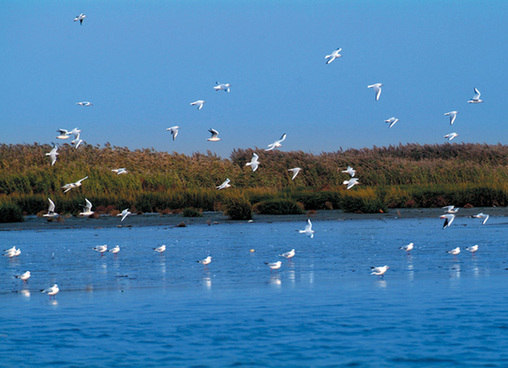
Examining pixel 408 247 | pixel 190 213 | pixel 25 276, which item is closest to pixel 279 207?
pixel 190 213

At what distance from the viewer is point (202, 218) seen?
28.7 m

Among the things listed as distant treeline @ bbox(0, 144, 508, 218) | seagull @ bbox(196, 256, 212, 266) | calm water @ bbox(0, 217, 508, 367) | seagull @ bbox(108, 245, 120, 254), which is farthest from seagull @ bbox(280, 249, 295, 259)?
distant treeline @ bbox(0, 144, 508, 218)

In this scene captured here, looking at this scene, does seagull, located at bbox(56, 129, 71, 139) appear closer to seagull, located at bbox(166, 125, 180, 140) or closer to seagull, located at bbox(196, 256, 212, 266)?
seagull, located at bbox(166, 125, 180, 140)

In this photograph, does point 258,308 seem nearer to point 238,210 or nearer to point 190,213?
point 238,210

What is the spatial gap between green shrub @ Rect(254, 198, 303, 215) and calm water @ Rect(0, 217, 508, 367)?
1017cm

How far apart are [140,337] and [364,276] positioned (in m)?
5.26

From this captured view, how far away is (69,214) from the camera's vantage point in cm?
2944

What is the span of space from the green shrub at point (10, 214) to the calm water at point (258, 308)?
8.31 meters

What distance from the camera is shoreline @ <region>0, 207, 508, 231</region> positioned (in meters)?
26.7

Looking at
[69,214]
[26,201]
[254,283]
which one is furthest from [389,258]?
[26,201]

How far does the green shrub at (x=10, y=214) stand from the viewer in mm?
27547

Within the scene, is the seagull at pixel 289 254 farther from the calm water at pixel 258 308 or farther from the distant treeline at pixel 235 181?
the distant treeline at pixel 235 181

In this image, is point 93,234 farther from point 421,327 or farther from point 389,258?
point 421,327

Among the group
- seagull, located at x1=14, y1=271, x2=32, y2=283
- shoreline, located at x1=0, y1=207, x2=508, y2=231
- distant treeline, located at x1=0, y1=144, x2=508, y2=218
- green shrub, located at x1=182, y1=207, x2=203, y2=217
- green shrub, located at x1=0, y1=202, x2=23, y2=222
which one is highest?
distant treeline, located at x1=0, y1=144, x2=508, y2=218
